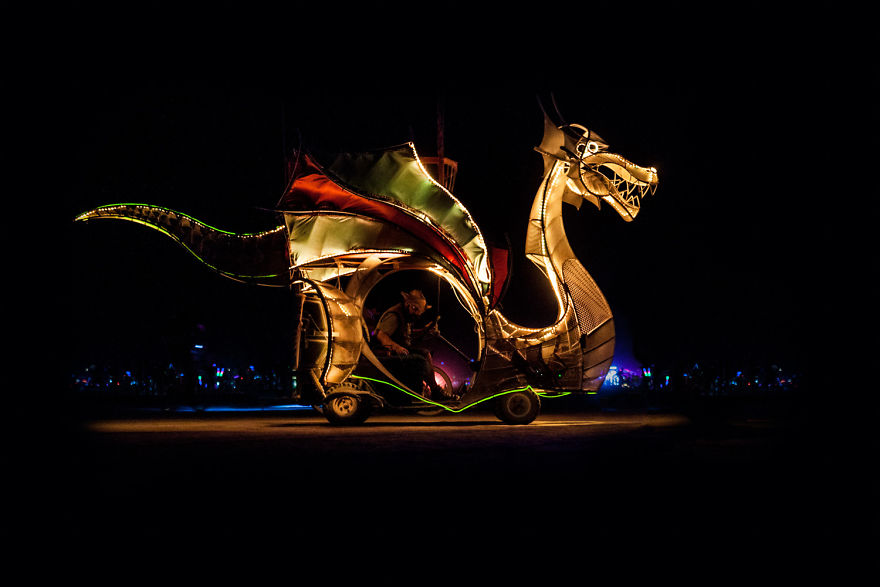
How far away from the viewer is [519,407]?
1259cm

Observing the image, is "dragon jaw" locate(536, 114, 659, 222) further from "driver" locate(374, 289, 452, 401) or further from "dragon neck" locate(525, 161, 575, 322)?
"driver" locate(374, 289, 452, 401)

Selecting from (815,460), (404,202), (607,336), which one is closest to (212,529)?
(815,460)

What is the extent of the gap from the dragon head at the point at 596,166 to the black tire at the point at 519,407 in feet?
10.7

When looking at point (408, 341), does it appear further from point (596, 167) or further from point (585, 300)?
point (596, 167)

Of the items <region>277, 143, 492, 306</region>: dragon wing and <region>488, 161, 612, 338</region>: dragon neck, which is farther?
<region>488, 161, 612, 338</region>: dragon neck

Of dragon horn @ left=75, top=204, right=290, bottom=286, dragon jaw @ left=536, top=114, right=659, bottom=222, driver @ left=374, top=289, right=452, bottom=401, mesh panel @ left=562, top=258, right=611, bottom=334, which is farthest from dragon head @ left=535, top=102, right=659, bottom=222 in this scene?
dragon horn @ left=75, top=204, right=290, bottom=286

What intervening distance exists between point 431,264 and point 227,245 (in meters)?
3.45

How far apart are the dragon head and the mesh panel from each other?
1.24m

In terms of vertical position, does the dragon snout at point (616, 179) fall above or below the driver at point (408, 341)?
above

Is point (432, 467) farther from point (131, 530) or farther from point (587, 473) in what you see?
point (131, 530)

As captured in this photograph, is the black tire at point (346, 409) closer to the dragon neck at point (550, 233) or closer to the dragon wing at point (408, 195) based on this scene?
the dragon wing at point (408, 195)

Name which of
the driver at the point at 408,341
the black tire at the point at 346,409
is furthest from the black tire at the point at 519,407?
the black tire at the point at 346,409

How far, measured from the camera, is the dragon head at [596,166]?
1266 cm

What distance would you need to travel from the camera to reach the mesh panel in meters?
12.4
